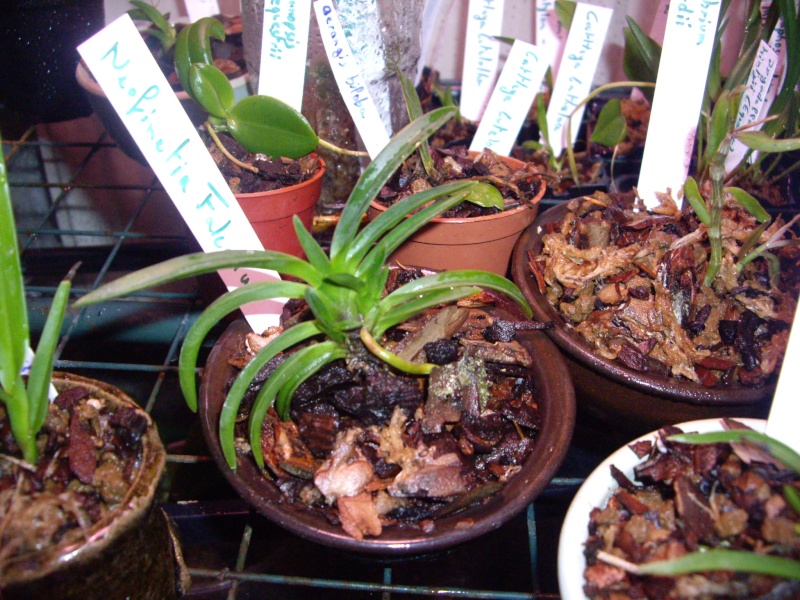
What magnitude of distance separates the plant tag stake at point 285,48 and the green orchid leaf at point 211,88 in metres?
0.07

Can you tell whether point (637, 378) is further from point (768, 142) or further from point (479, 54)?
point (479, 54)

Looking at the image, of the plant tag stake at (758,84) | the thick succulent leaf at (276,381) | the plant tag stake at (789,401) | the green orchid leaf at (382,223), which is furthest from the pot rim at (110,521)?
the plant tag stake at (758,84)

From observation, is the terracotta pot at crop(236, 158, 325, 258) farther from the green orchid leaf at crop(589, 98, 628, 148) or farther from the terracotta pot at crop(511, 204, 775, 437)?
the green orchid leaf at crop(589, 98, 628, 148)

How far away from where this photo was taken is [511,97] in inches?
51.7

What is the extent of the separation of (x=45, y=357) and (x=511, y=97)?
1.02 meters

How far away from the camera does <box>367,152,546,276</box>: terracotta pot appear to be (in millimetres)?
1051

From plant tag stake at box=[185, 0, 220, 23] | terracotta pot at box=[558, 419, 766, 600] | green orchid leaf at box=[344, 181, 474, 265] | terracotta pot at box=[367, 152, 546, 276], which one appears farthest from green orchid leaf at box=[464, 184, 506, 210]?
plant tag stake at box=[185, 0, 220, 23]

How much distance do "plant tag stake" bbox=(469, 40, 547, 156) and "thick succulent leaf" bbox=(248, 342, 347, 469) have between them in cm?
74

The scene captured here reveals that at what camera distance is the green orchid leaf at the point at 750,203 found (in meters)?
0.98

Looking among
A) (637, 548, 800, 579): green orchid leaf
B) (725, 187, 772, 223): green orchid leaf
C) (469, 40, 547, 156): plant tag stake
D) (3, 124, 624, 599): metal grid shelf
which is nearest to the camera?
(637, 548, 800, 579): green orchid leaf

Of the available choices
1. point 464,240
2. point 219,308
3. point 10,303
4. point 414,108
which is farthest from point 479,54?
point 10,303

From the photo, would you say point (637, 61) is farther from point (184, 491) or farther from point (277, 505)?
point (184, 491)

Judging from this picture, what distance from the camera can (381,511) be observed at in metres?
0.73

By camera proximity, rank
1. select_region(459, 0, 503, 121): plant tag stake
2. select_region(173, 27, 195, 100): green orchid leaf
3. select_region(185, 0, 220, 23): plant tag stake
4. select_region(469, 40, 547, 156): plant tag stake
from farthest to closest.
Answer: select_region(185, 0, 220, 23): plant tag stake
select_region(459, 0, 503, 121): plant tag stake
select_region(469, 40, 547, 156): plant tag stake
select_region(173, 27, 195, 100): green orchid leaf
